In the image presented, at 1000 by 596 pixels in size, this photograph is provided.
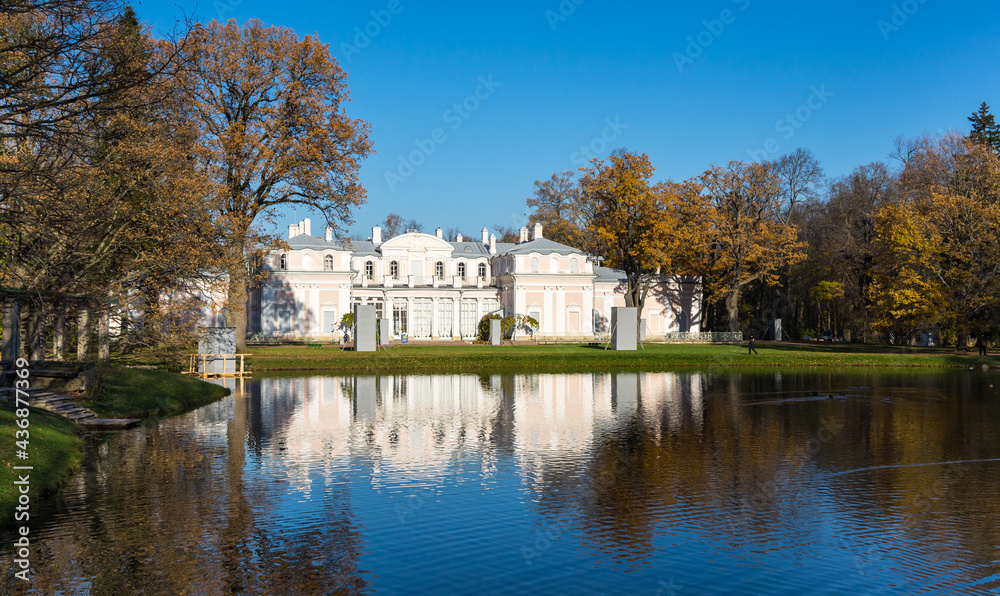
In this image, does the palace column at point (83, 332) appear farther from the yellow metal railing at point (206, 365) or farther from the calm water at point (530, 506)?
the yellow metal railing at point (206, 365)

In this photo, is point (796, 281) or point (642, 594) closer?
point (642, 594)

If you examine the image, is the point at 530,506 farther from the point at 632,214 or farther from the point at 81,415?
the point at 632,214

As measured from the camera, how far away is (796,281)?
207ft

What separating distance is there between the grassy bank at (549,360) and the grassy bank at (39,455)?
19036mm

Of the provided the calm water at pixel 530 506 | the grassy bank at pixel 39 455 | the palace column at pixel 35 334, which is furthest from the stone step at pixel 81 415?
the palace column at pixel 35 334

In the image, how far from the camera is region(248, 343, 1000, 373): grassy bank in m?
36.0

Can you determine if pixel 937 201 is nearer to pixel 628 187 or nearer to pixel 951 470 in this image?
pixel 628 187

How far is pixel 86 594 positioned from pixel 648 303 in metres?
56.8

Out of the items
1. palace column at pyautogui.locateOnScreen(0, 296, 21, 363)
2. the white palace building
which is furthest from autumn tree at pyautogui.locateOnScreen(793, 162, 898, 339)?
palace column at pyautogui.locateOnScreen(0, 296, 21, 363)

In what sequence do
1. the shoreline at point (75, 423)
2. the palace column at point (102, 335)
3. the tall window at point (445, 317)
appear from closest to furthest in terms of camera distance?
1. the shoreline at point (75, 423)
2. the palace column at point (102, 335)
3. the tall window at point (445, 317)

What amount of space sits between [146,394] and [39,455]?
30.5 ft

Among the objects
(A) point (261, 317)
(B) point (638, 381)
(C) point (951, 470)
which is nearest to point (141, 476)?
(C) point (951, 470)

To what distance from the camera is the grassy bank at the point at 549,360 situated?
3600cm

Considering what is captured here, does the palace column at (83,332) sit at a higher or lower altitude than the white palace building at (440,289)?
lower
